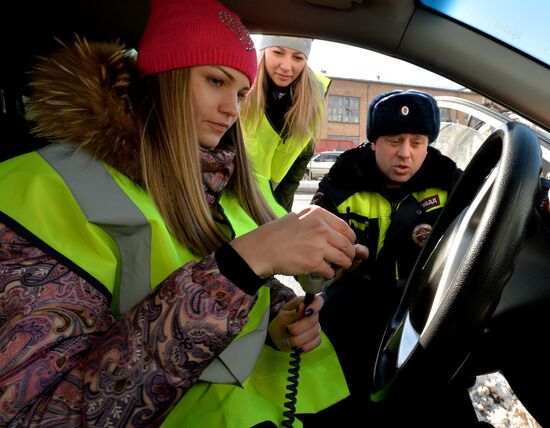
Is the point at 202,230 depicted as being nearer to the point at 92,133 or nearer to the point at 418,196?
the point at 92,133

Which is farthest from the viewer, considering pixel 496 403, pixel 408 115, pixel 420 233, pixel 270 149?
pixel 270 149

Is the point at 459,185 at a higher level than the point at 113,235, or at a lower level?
higher

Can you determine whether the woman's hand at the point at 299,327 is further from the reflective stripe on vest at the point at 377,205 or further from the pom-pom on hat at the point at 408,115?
the pom-pom on hat at the point at 408,115

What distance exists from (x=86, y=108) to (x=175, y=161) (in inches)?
8.3

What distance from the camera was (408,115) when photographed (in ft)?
6.48

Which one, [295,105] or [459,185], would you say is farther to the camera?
[295,105]

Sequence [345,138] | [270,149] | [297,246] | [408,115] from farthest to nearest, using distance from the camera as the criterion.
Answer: [345,138] < [270,149] < [408,115] < [297,246]

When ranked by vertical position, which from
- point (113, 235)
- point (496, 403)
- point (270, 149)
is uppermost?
point (270, 149)

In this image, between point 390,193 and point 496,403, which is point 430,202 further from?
point 496,403

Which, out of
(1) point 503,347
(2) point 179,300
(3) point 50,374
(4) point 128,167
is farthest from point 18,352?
(1) point 503,347

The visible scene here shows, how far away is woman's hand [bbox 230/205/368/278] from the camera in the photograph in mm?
806

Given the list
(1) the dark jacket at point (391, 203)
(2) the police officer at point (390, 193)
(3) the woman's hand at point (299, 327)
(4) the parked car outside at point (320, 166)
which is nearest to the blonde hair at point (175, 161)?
(3) the woman's hand at point (299, 327)

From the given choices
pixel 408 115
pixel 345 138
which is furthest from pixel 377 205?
pixel 345 138

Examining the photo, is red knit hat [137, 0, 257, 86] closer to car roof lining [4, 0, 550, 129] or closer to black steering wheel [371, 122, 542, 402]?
car roof lining [4, 0, 550, 129]
